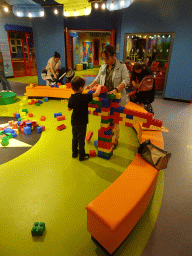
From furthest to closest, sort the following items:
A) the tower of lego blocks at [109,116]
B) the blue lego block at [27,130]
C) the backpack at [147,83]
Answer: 1. the blue lego block at [27,130]
2. the backpack at [147,83]
3. the tower of lego blocks at [109,116]

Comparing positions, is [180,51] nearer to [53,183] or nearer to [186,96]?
[186,96]

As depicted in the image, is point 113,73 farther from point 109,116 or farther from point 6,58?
point 6,58

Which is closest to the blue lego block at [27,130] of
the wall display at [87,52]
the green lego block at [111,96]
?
the green lego block at [111,96]

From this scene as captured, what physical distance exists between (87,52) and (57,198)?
17806 millimetres

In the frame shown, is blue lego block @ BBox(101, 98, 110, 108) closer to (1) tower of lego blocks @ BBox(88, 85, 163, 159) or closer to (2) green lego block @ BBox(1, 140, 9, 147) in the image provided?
(1) tower of lego blocks @ BBox(88, 85, 163, 159)

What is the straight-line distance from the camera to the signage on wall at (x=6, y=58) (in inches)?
444

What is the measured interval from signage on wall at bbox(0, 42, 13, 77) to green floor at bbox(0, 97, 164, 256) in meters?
9.72

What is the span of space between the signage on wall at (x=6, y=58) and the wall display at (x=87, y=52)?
25.6 feet

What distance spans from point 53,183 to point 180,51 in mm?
6547

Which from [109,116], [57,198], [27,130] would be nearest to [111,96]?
[109,116]

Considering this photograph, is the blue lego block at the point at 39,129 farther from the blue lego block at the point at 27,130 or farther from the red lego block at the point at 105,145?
the red lego block at the point at 105,145

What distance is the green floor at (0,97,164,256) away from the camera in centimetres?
185

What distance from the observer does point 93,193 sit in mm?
2527

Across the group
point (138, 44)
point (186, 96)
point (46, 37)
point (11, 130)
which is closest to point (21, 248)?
point (11, 130)
